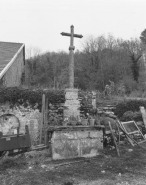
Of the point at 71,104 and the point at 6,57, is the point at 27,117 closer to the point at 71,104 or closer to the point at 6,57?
the point at 71,104

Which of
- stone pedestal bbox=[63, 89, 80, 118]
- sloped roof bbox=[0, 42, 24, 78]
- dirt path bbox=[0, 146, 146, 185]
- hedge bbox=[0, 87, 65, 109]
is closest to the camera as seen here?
dirt path bbox=[0, 146, 146, 185]

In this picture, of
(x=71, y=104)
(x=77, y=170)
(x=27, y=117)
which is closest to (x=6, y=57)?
(x=27, y=117)

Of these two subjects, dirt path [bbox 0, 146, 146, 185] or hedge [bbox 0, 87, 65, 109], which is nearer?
dirt path [bbox 0, 146, 146, 185]

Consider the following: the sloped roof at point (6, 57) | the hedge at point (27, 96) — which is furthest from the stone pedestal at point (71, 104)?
the sloped roof at point (6, 57)

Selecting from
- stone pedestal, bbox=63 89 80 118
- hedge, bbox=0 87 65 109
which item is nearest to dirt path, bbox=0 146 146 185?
stone pedestal, bbox=63 89 80 118

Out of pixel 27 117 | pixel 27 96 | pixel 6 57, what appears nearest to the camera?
pixel 27 117

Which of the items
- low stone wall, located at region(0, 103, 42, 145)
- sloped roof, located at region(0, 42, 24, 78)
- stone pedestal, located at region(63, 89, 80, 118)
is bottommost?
low stone wall, located at region(0, 103, 42, 145)

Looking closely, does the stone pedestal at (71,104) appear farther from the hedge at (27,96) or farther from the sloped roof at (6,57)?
the sloped roof at (6,57)

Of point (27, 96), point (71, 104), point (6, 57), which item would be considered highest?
point (6, 57)

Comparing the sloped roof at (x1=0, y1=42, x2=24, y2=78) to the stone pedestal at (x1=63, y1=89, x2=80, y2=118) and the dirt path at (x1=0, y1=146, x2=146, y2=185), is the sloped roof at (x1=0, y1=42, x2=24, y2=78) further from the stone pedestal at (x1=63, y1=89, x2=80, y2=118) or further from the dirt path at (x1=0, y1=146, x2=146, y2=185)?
the dirt path at (x1=0, y1=146, x2=146, y2=185)

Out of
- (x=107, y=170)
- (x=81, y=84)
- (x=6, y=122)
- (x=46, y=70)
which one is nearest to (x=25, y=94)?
(x=6, y=122)

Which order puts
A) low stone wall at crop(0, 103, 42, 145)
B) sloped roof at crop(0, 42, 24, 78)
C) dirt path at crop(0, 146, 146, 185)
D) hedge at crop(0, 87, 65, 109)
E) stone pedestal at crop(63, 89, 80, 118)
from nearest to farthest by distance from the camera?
dirt path at crop(0, 146, 146, 185), stone pedestal at crop(63, 89, 80, 118), low stone wall at crop(0, 103, 42, 145), hedge at crop(0, 87, 65, 109), sloped roof at crop(0, 42, 24, 78)

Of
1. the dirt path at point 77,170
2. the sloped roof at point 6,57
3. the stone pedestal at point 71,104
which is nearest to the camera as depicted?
the dirt path at point 77,170

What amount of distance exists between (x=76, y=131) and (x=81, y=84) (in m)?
19.1
